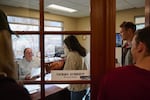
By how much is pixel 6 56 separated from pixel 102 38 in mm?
711

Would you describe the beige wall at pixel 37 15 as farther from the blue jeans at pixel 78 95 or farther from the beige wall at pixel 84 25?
the blue jeans at pixel 78 95

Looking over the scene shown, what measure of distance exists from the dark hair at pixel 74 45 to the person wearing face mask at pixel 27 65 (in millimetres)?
235

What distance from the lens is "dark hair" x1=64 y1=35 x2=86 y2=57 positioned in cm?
143

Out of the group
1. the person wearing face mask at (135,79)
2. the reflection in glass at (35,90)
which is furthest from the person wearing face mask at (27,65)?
the person wearing face mask at (135,79)

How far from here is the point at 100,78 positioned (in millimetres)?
1401

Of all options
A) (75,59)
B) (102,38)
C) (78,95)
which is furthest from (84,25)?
(78,95)

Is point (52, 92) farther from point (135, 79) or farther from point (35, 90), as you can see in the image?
point (135, 79)

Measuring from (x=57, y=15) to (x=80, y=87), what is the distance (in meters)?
0.55

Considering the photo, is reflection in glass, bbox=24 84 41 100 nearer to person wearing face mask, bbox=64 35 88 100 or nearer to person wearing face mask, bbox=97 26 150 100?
person wearing face mask, bbox=64 35 88 100

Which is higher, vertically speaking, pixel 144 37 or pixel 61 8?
pixel 61 8

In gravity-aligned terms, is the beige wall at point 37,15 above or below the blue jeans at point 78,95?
above

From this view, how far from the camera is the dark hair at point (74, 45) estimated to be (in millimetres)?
1427

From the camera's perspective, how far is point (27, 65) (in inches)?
58.6

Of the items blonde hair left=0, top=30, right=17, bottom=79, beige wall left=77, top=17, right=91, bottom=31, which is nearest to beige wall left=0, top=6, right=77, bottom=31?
beige wall left=77, top=17, right=91, bottom=31
